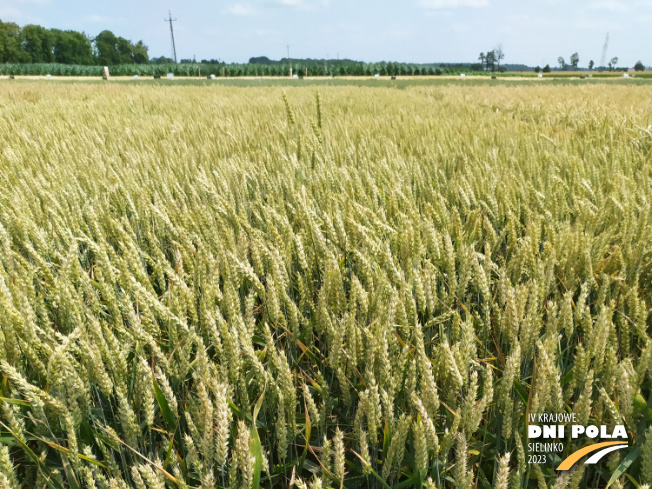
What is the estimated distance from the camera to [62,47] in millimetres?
79750

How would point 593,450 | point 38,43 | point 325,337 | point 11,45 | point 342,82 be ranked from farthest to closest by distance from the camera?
point 38,43, point 11,45, point 342,82, point 325,337, point 593,450

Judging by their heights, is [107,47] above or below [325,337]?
above

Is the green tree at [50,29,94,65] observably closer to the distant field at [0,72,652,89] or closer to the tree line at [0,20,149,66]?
the tree line at [0,20,149,66]

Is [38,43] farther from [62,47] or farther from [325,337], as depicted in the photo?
[325,337]

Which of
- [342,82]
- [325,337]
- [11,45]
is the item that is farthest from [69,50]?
[325,337]

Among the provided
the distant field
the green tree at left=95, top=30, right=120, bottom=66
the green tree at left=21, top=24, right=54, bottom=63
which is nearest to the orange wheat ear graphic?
the distant field

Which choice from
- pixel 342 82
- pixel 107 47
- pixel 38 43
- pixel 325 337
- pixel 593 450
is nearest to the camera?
pixel 593 450

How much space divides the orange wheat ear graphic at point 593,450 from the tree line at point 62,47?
88429 millimetres

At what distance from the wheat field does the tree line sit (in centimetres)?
8740

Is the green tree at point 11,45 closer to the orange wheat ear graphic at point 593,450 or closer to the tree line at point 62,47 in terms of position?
the tree line at point 62,47

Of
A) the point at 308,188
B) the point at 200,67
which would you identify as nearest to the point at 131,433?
the point at 308,188

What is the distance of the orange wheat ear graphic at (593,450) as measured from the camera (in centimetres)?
71

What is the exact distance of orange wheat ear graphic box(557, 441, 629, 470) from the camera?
71 centimetres

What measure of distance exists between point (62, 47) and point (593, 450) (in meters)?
103
